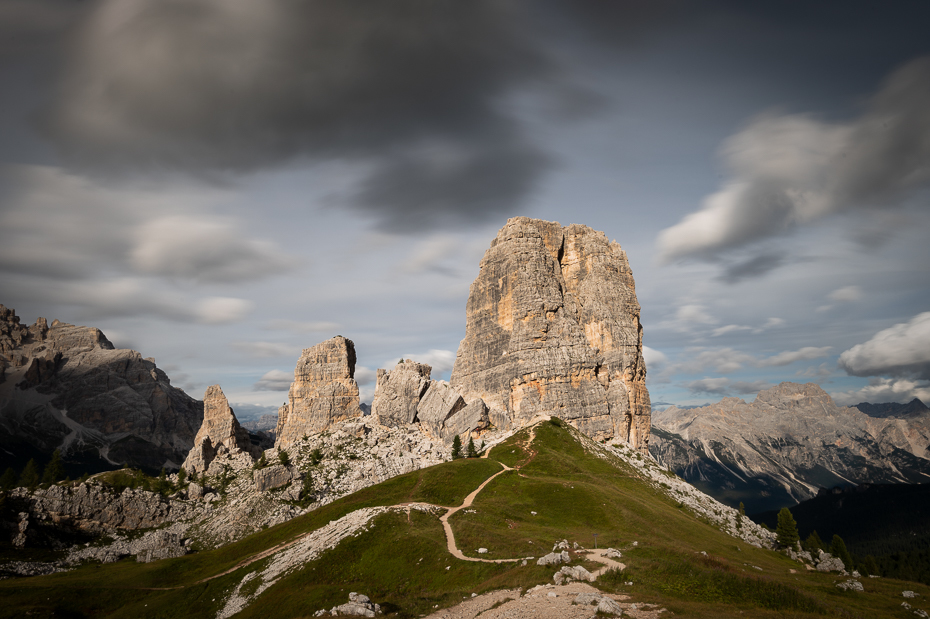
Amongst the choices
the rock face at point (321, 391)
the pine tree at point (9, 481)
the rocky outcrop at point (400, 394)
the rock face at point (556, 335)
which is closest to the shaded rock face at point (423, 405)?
the rocky outcrop at point (400, 394)

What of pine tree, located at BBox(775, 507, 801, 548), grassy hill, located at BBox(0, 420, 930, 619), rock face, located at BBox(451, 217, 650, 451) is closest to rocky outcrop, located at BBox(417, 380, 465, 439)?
rock face, located at BBox(451, 217, 650, 451)

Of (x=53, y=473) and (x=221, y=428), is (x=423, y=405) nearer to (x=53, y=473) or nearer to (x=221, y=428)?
(x=221, y=428)

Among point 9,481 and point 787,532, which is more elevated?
point 787,532

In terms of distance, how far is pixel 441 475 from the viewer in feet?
344

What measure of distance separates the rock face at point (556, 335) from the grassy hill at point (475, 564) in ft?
112

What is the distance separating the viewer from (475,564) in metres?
58.7

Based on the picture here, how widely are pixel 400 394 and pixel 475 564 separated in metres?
115

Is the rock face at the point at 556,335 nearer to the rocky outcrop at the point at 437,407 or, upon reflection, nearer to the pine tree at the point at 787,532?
the rocky outcrop at the point at 437,407

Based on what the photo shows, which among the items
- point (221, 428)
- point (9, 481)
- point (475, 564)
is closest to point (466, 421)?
point (475, 564)

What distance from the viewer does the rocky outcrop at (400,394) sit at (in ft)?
550

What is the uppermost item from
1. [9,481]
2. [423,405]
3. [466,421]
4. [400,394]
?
[400,394]

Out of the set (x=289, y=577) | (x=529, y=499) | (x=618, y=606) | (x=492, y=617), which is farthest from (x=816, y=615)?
(x=289, y=577)

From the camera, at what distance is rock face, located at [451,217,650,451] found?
15238 centimetres

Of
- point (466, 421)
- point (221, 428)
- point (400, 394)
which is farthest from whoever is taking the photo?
point (221, 428)
